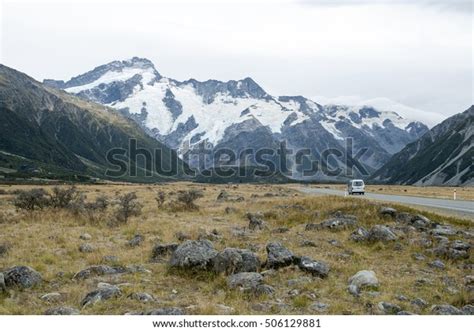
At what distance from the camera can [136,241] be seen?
2014 centimetres

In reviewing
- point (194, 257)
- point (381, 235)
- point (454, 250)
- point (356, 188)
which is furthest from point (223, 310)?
point (356, 188)

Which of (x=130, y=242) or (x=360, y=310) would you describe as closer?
(x=360, y=310)

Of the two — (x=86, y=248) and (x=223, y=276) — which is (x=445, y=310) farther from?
(x=86, y=248)

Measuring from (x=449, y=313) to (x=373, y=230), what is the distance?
29.3 ft

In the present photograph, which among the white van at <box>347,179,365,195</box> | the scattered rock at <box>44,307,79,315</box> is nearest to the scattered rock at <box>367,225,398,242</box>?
the scattered rock at <box>44,307,79,315</box>

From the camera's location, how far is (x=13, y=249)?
1845 cm

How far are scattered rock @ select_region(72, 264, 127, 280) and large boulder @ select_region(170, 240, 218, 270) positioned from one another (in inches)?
68.8

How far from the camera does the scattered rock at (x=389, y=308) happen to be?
37.1 feet

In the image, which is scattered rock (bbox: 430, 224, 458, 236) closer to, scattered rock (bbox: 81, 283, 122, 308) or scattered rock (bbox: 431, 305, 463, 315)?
scattered rock (bbox: 431, 305, 463, 315)

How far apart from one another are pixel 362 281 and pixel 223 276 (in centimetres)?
387

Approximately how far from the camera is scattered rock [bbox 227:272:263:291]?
12.8 metres

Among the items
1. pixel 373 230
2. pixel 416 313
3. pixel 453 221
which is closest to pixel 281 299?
pixel 416 313

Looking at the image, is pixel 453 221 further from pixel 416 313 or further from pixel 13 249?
pixel 13 249

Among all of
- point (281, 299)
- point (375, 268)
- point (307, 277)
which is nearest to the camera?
point (281, 299)
